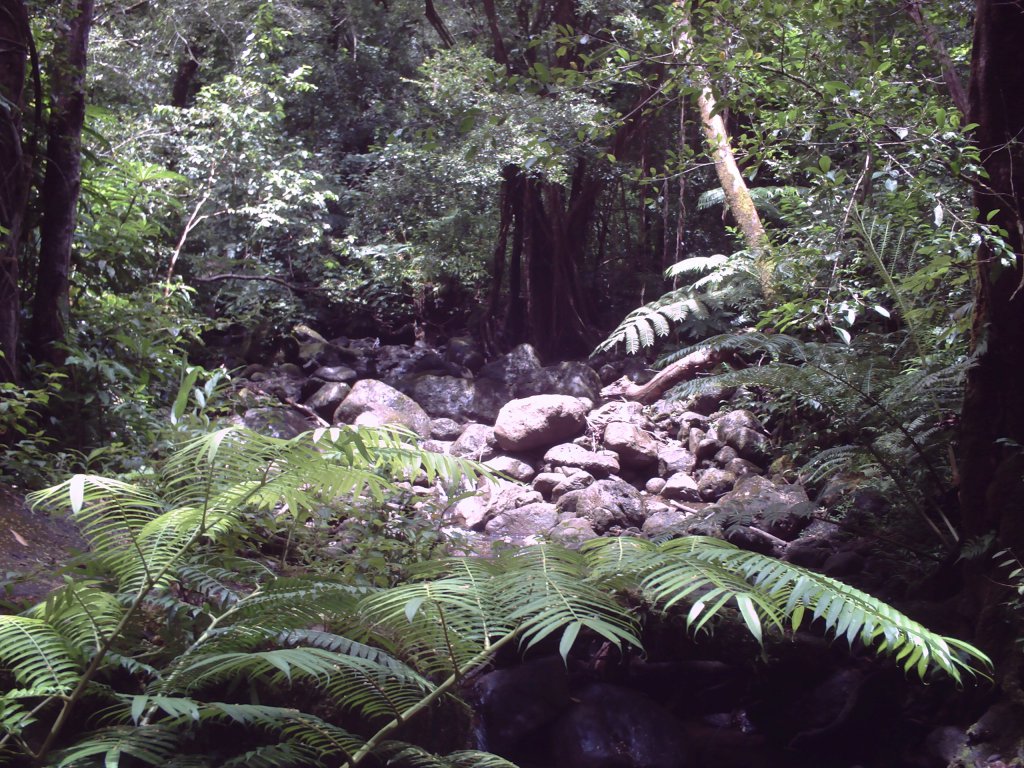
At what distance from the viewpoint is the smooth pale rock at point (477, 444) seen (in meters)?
7.86

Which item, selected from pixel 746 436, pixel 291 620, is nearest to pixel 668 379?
pixel 746 436

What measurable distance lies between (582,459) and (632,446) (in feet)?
1.66

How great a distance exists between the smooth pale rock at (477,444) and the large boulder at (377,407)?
0.47 metres

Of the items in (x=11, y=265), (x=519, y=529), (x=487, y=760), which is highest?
(x=11, y=265)

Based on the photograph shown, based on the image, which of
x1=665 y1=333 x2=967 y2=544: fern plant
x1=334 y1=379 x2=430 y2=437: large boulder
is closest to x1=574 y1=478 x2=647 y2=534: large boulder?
x1=665 y1=333 x2=967 y2=544: fern plant

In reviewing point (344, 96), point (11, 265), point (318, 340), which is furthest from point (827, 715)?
point (344, 96)

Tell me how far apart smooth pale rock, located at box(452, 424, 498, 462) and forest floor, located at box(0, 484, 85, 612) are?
5052mm

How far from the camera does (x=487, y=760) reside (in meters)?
1.53

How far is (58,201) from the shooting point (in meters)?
3.69

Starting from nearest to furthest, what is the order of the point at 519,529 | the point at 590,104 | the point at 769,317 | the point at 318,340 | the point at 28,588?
the point at 28,588, the point at 769,317, the point at 519,529, the point at 590,104, the point at 318,340

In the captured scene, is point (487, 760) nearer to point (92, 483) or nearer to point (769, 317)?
point (92, 483)

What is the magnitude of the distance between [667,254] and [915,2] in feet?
22.6

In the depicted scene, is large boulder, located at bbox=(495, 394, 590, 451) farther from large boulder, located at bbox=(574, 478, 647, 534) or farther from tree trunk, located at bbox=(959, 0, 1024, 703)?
tree trunk, located at bbox=(959, 0, 1024, 703)

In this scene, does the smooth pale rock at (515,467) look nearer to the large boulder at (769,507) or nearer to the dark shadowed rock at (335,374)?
the large boulder at (769,507)
